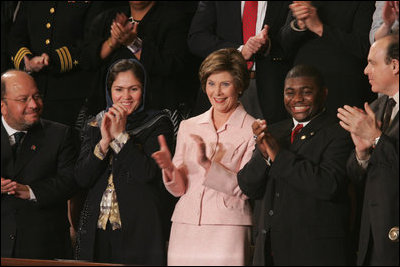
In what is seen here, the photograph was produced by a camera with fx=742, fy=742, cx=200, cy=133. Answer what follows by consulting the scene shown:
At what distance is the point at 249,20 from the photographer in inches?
137

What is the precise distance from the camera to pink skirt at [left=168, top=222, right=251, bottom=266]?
2957mm

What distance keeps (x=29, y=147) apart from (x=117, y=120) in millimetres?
482

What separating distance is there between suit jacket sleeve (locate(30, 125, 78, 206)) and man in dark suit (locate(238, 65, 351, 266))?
0.87 meters

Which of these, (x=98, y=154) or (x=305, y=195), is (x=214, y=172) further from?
(x=98, y=154)

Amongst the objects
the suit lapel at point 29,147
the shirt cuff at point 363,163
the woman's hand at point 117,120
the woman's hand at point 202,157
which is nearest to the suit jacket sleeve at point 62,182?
the suit lapel at point 29,147

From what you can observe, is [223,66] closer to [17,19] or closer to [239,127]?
[239,127]

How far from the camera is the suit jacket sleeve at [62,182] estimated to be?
334cm

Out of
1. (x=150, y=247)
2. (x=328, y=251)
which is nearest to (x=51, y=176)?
(x=150, y=247)

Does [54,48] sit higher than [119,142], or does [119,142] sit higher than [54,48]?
[54,48]

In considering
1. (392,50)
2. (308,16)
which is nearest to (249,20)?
(308,16)

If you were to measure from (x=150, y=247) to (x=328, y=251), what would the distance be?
82cm

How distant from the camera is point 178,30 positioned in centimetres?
365

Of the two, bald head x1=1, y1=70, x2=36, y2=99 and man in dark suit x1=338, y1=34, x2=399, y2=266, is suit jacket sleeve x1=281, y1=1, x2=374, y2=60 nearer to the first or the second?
man in dark suit x1=338, y1=34, x2=399, y2=266

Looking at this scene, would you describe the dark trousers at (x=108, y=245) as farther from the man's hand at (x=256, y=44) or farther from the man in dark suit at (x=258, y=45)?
the man's hand at (x=256, y=44)
